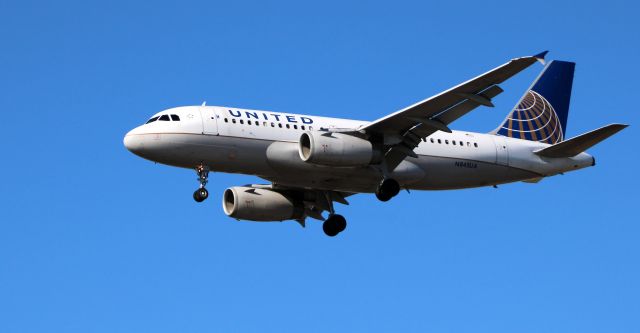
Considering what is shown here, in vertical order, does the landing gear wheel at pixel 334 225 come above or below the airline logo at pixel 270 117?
below

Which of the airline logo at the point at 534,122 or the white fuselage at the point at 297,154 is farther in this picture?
the airline logo at the point at 534,122

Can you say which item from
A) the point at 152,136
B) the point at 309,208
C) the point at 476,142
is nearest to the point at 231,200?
the point at 309,208

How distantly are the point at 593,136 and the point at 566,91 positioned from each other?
794 cm

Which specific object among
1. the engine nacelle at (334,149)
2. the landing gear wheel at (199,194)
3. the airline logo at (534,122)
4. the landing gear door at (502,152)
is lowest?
the landing gear wheel at (199,194)

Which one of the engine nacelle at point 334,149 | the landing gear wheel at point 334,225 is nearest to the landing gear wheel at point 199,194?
the engine nacelle at point 334,149

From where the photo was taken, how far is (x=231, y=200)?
49844mm

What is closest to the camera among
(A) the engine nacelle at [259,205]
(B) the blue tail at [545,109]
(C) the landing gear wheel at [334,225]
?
(A) the engine nacelle at [259,205]

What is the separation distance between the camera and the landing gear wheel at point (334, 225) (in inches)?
1976

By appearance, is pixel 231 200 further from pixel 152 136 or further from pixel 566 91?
pixel 566 91

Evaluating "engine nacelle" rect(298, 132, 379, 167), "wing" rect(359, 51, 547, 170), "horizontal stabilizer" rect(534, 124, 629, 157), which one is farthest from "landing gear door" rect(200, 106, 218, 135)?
"horizontal stabilizer" rect(534, 124, 629, 157)

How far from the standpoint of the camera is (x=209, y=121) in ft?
145

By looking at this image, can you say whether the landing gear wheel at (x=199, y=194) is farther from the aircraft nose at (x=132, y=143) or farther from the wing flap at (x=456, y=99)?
the wing flap at (x=456, y=99)

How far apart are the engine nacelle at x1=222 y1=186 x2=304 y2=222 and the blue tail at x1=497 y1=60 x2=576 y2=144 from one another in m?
9.18

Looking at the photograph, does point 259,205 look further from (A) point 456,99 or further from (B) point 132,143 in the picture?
(A) point 456,99
